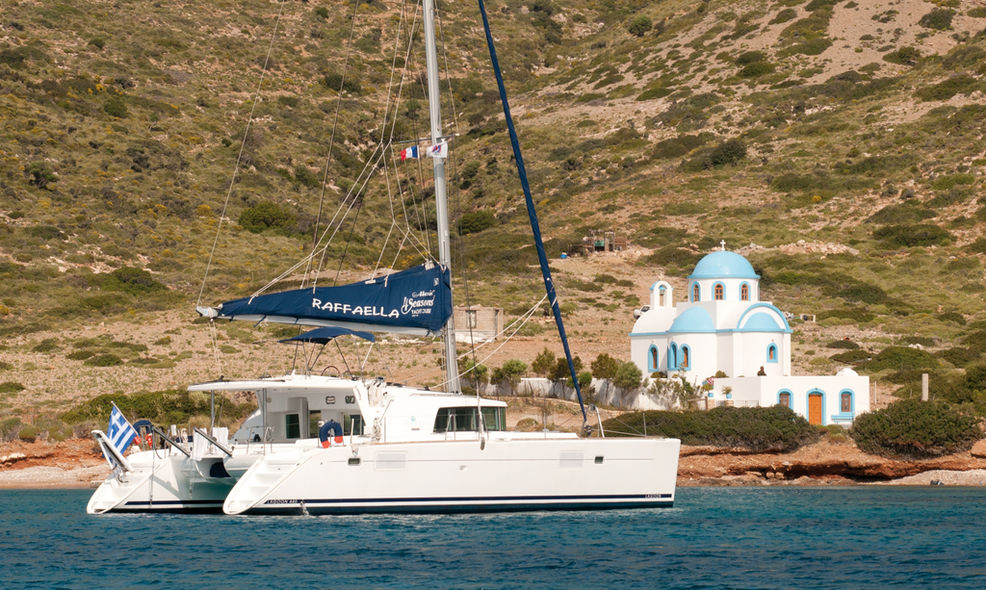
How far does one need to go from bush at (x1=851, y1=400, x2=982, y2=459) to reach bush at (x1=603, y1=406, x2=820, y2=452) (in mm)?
2506

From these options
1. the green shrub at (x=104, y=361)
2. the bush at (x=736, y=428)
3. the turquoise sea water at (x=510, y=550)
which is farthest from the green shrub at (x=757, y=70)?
the turquoise sea water at (x=510, y=550)

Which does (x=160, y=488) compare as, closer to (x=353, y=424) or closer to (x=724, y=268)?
(x=353, y=424)

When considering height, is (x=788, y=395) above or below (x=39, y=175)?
below

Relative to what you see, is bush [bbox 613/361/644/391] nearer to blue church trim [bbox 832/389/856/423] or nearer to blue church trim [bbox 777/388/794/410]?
blue church trim [bbox 777/388/794/410]

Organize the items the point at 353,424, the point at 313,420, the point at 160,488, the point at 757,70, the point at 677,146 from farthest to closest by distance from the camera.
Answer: the point at 757,70 < the point at 677,146 < the point at 160,488 < the point at 313,420 < the point at 353,424

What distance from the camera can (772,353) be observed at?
59969 millimetres

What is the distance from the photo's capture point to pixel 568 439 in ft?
101

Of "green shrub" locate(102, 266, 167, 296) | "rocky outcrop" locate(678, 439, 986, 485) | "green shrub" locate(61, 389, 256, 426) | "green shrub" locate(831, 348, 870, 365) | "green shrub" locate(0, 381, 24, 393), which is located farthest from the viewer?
"green shrub" locate(102, 266, 167, 296)

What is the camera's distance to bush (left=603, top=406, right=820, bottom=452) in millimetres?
49938

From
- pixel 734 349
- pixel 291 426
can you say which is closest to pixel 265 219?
pixel 734 349

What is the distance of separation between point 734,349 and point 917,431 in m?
12.2

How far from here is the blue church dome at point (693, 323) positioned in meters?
60.0

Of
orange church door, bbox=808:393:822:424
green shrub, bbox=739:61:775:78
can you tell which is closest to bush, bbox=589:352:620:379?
orange church door, bbox=808:393:822:424

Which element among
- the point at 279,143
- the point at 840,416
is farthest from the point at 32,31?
the point at 840,416
